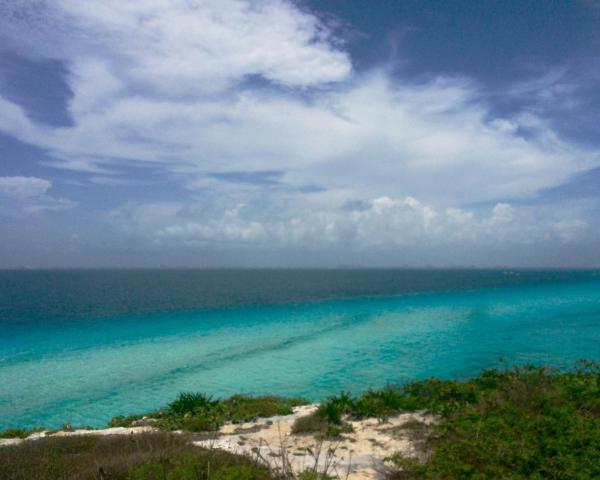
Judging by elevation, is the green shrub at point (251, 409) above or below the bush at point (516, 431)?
below

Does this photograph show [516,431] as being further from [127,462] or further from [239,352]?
[239,352]

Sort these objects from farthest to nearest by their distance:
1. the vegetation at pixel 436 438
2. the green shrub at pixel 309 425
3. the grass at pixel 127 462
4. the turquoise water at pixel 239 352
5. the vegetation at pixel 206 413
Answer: the turquoise water at pixel 239 352, the vegetation at pixel 206 413, the green shrub at pixel 309 425, the vegetation at pixel 436 438, the grass at pixel 127 462

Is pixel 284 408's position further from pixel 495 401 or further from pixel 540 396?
pixel 540 396

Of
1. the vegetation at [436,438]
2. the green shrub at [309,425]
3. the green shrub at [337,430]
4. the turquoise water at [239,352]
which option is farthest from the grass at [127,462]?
the turquoise water at [239,352]

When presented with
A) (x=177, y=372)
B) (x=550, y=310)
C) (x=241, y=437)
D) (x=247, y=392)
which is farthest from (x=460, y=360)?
(x=550, y=310)

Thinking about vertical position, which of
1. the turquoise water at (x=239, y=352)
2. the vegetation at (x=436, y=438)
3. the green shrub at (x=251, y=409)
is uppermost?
the vegetation at (x=436, y=438)

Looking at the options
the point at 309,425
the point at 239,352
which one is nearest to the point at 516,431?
the point at 309,425

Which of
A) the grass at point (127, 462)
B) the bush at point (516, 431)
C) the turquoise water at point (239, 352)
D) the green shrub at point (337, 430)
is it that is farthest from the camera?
the turquoise water at point (239, 352)

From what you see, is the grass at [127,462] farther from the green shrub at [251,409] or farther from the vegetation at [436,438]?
the green shrub at [251,409]
